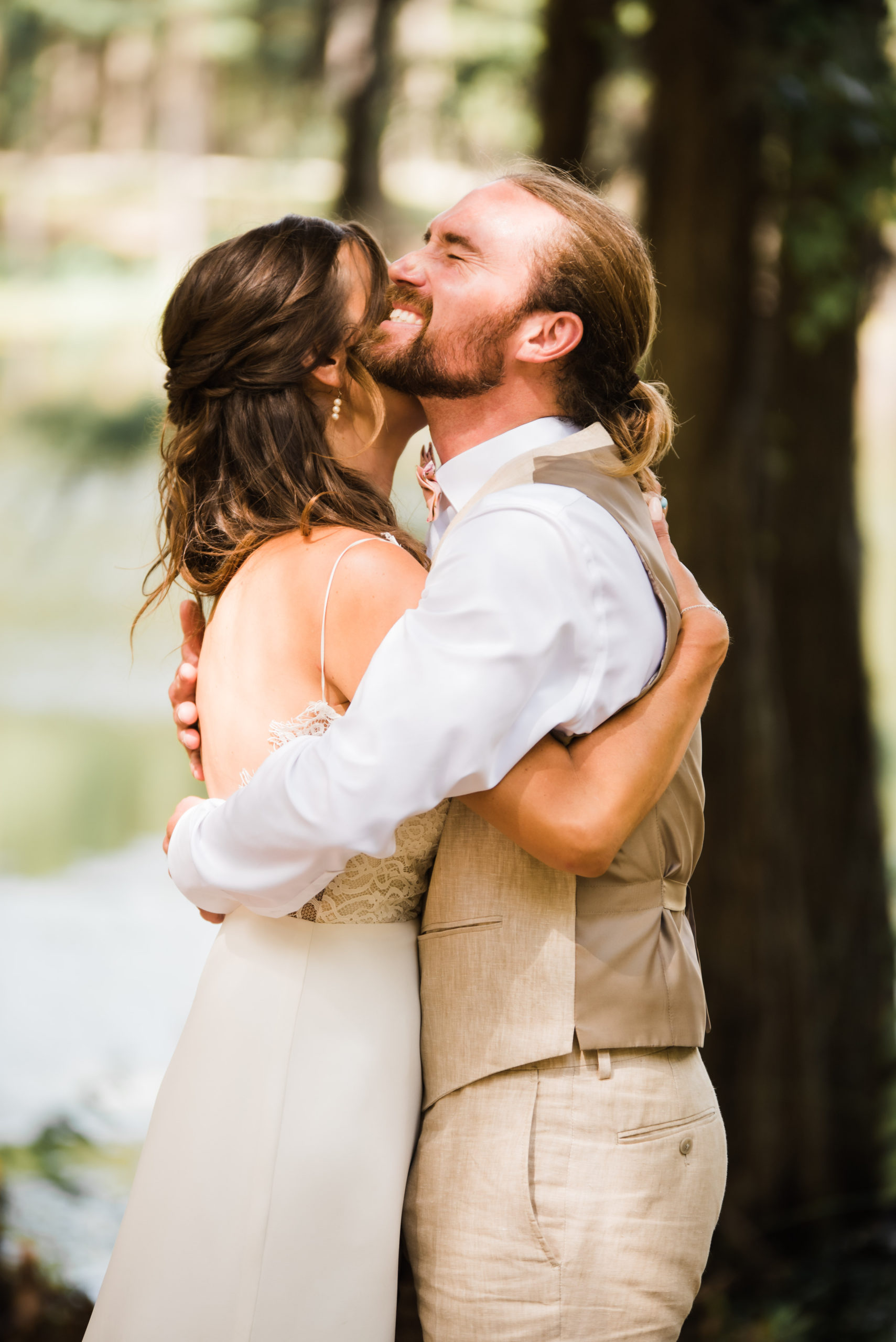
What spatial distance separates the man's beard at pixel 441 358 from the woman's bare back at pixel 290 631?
27cm

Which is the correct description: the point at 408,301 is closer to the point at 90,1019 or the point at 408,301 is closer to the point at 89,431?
the point at 90,1019

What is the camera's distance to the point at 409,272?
76.1 inches

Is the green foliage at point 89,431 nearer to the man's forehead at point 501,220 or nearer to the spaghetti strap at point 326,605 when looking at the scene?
the man's forehead at point 501,220

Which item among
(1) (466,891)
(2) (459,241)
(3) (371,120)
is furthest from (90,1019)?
(2) (459,241)

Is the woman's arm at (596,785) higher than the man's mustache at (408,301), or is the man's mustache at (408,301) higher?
the man's mustache at (408,301)

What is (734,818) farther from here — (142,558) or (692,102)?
(142,558)

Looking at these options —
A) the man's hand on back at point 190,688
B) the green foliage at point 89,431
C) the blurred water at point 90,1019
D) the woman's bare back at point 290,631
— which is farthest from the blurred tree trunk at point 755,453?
the green foliage at point 89,431

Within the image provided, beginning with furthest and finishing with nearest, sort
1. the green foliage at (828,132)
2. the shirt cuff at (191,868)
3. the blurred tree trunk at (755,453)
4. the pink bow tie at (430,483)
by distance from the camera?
the blurred tree trunk at (755,453) → the green foliage at (828,132) → the pink bow tie at (430,483) → the shirt cuff at (191,868)

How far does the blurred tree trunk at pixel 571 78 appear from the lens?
161 inches

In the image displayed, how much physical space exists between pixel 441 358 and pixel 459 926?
82 cm

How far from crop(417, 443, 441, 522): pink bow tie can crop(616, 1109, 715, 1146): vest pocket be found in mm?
920

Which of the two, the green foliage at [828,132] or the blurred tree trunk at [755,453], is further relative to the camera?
the blurred tree trunk at [755,453]

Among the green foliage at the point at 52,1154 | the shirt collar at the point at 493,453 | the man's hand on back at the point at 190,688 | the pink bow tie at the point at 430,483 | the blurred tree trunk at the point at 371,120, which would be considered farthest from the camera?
the blurred tree trunk at the point at 371,120

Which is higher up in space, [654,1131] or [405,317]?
[405,317]
